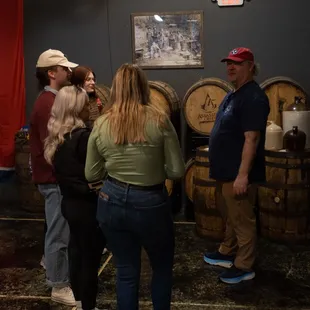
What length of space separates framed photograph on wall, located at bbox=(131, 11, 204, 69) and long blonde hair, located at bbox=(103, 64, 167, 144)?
2.92 metres

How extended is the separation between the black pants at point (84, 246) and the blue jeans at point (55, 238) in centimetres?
43

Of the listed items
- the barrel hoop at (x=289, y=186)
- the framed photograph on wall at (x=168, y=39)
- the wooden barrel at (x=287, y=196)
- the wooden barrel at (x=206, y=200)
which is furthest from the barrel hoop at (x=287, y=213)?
the framed photograph on wall at (x=168, y=39)

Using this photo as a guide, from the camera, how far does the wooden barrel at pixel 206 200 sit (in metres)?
4.26

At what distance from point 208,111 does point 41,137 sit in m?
2.04

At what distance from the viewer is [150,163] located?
2264 mm

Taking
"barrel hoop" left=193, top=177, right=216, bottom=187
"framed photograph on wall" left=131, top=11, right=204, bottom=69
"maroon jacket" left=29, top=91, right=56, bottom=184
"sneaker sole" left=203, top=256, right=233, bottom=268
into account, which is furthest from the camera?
"framed photograph on wall" left=131, top=11, right=204, bottom=69

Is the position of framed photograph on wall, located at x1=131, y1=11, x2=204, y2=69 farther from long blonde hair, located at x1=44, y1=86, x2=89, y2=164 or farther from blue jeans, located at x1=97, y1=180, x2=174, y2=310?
blue jeans, located at x1=97, y1=180, x2=174, y2=310

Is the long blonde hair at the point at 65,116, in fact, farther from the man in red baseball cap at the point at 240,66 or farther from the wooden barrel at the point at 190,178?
the wooden barrel at the point at 190,178

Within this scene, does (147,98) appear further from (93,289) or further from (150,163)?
(93,289)

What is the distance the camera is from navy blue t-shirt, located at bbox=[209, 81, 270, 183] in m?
3.15

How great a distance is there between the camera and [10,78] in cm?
544

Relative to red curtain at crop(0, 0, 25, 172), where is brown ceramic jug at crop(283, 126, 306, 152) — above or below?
below

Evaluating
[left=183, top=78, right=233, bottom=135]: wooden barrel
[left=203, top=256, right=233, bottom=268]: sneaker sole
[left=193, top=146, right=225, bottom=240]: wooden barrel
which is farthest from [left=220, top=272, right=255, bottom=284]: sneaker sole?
[left=183, top=78, right=233, bottom=135]: wooden barrel

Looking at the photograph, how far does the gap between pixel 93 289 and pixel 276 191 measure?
2.07m
